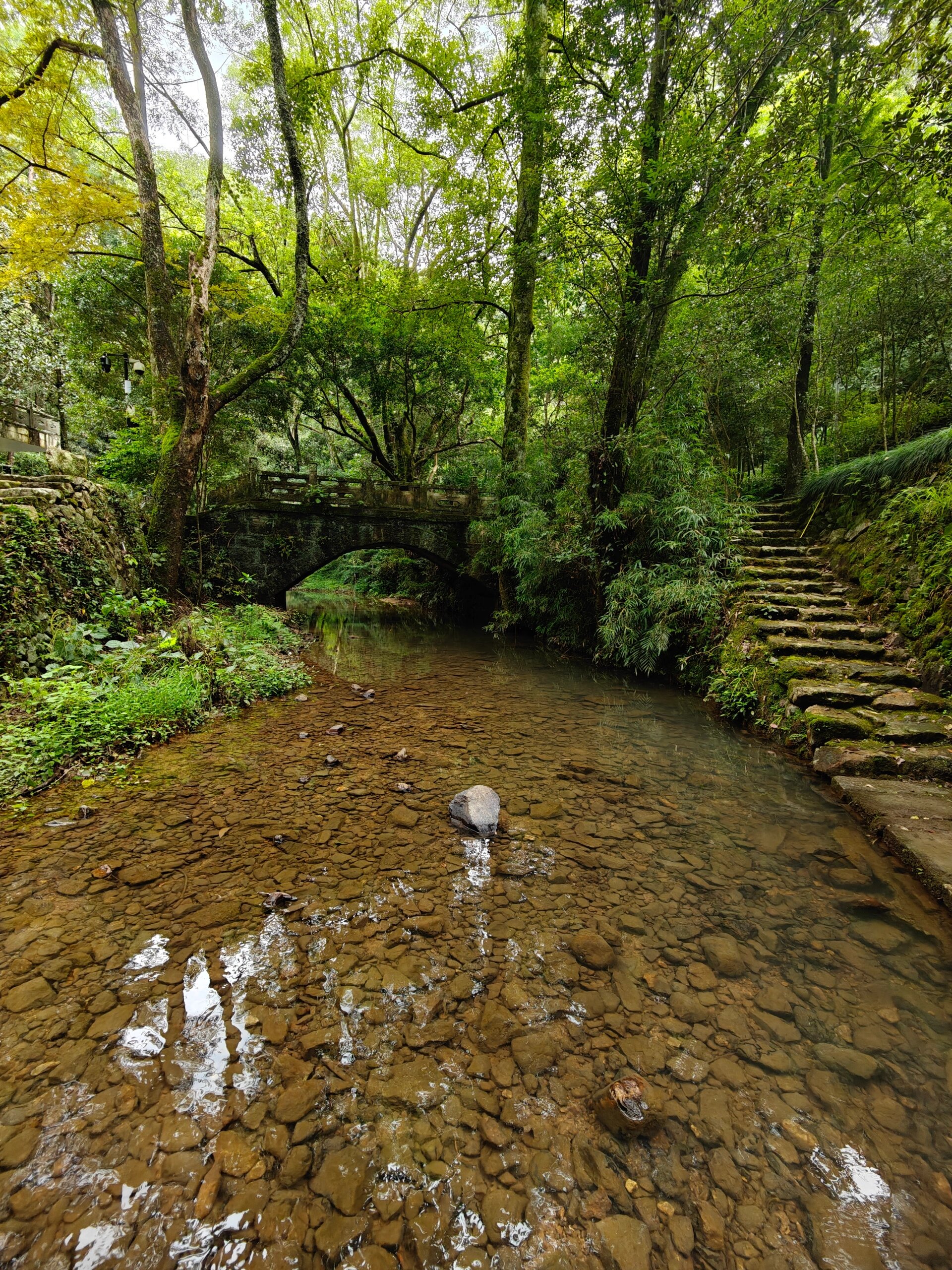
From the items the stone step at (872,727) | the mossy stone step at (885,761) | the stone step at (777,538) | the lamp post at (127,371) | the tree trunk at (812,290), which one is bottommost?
the mossy stone step at (885,761)

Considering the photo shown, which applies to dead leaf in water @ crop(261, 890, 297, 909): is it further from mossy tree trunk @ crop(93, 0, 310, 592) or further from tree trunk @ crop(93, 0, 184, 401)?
tree trunk @ crop(93, 0, 184, 401)

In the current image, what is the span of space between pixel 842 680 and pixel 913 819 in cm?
216

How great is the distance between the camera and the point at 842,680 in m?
5.37

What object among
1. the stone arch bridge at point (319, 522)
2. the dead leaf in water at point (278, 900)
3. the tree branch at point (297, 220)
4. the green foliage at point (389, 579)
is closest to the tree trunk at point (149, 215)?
the tree branch at point (297, 220)

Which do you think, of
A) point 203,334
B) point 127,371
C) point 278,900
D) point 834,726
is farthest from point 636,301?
point 127,371

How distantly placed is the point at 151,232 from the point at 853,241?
11907 millimetres

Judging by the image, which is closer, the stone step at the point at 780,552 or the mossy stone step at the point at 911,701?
the mossy stone step at the point at 911,701

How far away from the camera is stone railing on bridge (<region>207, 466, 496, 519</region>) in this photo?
11.9 meters

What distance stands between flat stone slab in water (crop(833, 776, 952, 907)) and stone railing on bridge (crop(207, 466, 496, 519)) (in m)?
9.47

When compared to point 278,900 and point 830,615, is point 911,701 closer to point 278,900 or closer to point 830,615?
point 830,615

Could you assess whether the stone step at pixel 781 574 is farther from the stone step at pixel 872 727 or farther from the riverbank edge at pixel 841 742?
the stone step at pixel 872 727

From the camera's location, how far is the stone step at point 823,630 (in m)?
6.04

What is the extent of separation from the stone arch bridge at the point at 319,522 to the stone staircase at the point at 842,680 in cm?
687

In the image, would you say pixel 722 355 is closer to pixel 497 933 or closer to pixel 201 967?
pixel 497 933
